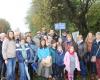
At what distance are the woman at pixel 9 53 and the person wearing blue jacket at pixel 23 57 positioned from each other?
22cm

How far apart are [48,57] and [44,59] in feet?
0.59

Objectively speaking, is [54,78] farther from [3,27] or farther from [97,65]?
[3,27]

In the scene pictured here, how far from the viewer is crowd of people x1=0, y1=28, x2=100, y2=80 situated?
1644 cm

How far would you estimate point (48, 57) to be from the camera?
16891mm

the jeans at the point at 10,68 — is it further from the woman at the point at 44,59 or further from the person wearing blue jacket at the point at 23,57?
the woman at the point at 44,59

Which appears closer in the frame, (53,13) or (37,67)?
(37,67)

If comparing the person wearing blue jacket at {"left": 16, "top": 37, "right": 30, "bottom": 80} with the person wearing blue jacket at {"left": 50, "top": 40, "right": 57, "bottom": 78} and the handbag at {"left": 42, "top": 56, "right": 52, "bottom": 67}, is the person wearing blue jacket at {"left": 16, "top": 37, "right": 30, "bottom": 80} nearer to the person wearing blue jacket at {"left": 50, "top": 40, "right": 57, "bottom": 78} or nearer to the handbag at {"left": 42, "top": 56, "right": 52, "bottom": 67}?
the handbag at {"left": 42, "top": 56, "right": 52, "bottom": 67}

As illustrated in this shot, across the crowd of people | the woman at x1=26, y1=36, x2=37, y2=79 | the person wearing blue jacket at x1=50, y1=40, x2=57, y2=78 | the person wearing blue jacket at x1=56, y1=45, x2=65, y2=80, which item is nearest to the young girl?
the crowd of people

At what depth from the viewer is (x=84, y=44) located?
17.5 meters

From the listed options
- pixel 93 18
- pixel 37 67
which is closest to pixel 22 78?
pixel 37 67

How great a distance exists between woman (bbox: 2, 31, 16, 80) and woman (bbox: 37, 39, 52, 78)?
1103 mm

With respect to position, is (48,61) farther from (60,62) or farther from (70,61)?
(70,61)

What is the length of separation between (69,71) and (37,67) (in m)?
1.25

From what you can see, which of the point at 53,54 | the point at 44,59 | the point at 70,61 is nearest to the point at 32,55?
the point at 44,59
